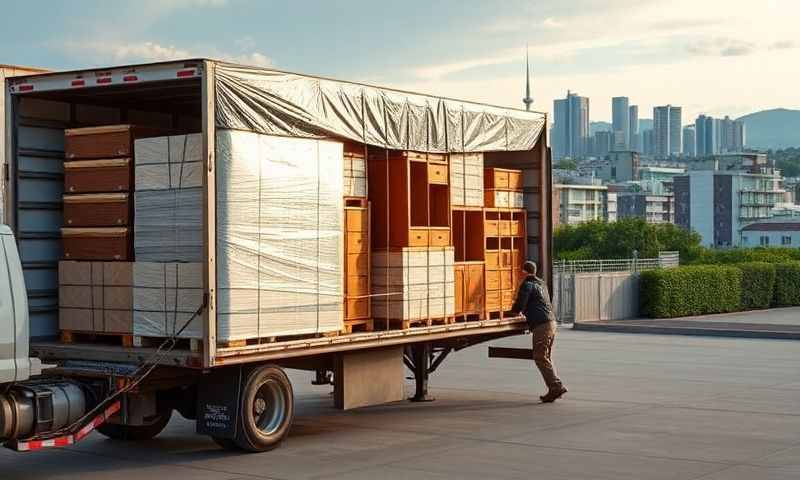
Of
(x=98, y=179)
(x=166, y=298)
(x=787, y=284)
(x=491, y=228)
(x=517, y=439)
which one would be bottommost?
(x=517, y=439)

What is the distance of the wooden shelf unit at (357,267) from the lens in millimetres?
13914

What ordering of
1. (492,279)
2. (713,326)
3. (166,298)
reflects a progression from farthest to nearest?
(713,326)
(492,279)
(166,298)

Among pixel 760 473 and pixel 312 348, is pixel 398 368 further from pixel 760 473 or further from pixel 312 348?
pixel 760 473

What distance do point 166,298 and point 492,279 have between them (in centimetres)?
551

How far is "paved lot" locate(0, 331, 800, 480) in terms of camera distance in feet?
39.9

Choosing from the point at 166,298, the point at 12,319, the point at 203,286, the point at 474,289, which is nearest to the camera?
the point at 12,319

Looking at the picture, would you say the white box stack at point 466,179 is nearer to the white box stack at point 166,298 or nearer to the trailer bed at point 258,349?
the trailer bed at point 258,349

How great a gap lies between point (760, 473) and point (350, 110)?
5.60 m

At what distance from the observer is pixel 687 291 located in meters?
38.2

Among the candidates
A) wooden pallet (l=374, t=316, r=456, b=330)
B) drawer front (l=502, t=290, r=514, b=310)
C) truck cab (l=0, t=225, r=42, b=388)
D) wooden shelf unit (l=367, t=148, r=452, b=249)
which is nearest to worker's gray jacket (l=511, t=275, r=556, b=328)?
drawer front (l=502, t=290, r=514, b=310)

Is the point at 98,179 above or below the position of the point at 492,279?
above

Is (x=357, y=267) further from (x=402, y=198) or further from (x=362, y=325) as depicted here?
(x=402, y=198)

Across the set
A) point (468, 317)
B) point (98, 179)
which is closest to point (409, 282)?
point (468, 317)

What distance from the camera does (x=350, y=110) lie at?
45.2ft
